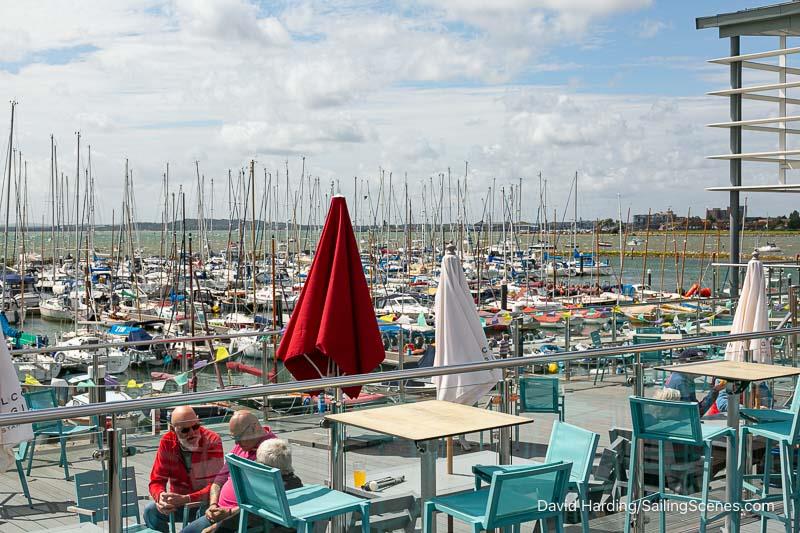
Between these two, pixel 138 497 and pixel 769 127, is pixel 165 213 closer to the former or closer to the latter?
pixel 769 127

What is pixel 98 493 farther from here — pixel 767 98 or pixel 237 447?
pixel 767 98

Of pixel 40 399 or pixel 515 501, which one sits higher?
pixel 515 501

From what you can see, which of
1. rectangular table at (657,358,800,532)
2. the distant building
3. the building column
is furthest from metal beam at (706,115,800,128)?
the distant building

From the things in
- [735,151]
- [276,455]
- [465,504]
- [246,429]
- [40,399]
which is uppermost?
[735,151]

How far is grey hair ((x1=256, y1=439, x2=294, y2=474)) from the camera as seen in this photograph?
4.45m

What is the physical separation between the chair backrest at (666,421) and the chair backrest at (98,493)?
3.18m

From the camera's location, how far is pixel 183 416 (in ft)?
14.1

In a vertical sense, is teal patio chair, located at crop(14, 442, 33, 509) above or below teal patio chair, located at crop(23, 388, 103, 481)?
below

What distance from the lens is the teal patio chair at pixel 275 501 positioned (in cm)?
398

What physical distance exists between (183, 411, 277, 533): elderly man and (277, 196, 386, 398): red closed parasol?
293 cm

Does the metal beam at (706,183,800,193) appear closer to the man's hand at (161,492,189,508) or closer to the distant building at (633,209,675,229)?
the man's hand at (161,492,189,508)

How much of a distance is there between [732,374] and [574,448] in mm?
1601

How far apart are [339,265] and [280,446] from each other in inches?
134

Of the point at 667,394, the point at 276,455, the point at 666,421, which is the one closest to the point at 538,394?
the point at 666,421
